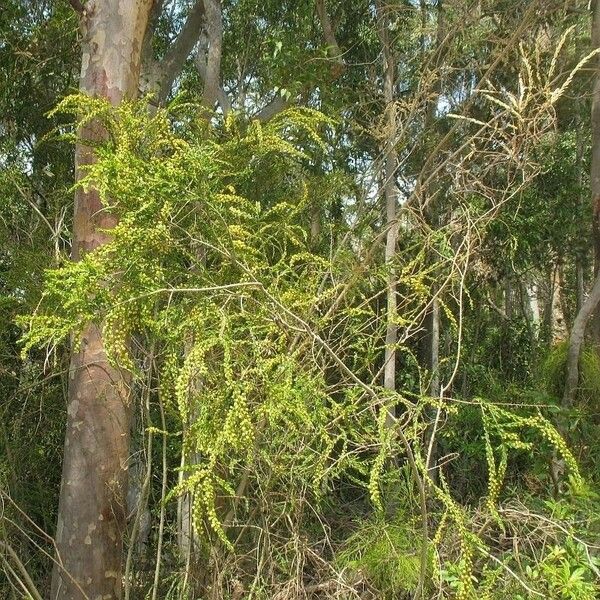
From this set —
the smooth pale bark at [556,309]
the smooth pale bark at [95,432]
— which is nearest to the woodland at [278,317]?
the smooth pale bark at [95,432]

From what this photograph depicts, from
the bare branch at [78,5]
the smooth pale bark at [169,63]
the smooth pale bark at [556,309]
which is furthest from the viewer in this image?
the smooth pale bark at [556,309]

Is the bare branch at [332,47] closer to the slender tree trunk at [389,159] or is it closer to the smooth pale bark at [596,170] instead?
the slender tree trunk at [389,159]

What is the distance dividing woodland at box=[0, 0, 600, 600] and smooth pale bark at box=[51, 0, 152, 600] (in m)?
0.01

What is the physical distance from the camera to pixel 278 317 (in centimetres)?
160

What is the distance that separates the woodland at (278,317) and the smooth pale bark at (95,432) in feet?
0.04

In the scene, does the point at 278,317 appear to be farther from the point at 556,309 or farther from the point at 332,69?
the point at 556,309

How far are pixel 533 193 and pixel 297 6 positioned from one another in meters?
3.01

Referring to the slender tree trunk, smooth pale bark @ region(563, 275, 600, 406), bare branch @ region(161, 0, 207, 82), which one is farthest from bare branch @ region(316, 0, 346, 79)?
smooth pale bark @ region(563, 275, 600, 406)

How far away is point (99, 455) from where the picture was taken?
9.02ft

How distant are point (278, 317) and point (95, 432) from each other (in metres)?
1.50

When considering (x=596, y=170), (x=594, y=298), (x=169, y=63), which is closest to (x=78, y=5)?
(x=169, y=63)

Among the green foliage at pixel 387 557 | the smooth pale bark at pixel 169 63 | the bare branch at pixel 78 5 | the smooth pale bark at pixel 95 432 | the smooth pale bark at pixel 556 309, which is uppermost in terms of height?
the smooth pale bark at pixel 169 63

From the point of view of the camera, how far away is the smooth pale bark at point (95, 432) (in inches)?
104

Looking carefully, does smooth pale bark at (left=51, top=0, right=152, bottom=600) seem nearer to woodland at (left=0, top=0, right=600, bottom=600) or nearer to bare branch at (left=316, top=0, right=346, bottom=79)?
woodland at (left=0, top=0, right=600, bottom=600)
